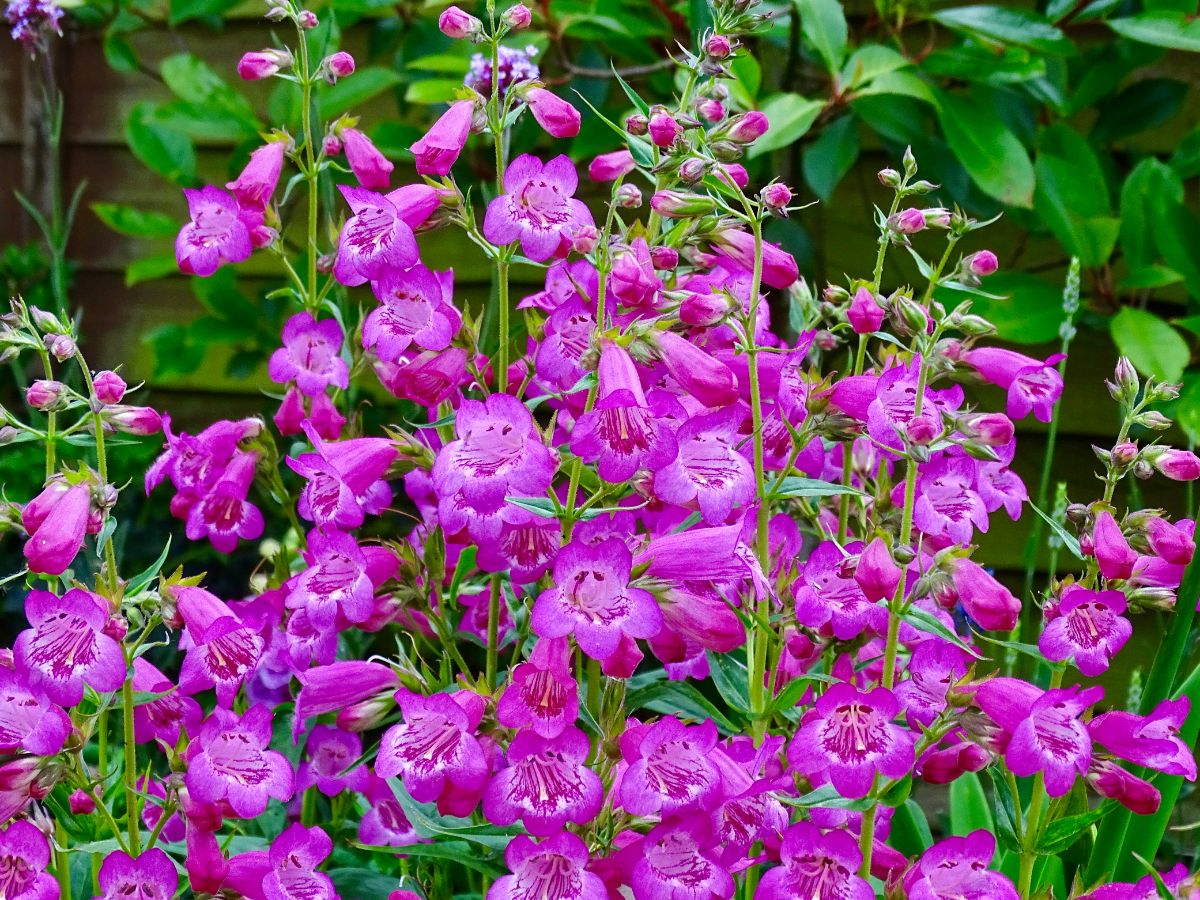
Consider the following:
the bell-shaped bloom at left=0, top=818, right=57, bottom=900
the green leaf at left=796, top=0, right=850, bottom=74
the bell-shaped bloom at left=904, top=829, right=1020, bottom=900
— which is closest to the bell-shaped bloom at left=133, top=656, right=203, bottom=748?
the bell-shaped bloom at left=0, top=818, right=57, bottom=900

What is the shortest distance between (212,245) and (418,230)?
21 cm

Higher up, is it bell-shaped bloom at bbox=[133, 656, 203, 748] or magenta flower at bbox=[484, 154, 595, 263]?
magenta flower at bbox=[484, 154, 595, 263]

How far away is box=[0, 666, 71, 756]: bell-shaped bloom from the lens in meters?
0.66

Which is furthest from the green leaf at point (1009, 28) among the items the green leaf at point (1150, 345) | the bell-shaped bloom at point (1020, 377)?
the bell-shaped bloom at point (1020, 377)

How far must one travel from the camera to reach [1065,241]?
5.20 feet

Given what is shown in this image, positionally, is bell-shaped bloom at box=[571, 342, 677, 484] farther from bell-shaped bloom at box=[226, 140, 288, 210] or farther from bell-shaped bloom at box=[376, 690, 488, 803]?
bell-shaped bloom at box=[226, 140, 288, 210]

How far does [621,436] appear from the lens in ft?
2.10

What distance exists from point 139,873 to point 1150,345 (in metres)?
1.25

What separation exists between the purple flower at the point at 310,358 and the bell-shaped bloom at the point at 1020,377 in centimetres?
44

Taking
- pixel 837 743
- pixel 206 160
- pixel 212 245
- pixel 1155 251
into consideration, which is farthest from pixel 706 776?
pixel 206 160

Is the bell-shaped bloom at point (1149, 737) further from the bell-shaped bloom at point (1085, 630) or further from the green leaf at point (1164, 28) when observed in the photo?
the green leaf at point (1164, 28)

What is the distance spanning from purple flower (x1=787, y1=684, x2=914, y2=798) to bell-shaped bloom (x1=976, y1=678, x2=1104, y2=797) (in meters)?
0.06

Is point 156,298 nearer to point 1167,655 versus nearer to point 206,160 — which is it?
point 206,160

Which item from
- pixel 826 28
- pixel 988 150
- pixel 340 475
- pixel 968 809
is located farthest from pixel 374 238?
pixel 988 150
